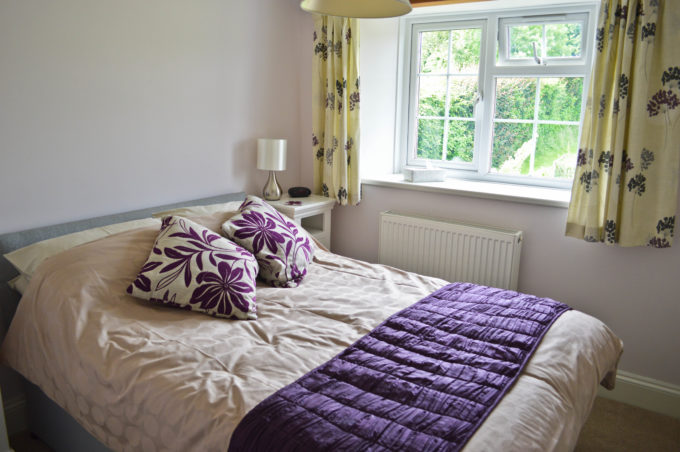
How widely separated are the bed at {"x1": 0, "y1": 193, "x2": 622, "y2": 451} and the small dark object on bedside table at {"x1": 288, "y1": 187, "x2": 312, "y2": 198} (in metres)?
1.00

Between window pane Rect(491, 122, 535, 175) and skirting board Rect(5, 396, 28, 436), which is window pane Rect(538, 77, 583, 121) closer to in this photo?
window pane Rect(491, 122, 535, 175)

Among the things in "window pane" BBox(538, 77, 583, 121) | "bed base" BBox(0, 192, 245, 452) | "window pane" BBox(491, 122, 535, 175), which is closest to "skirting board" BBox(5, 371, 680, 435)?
"window pane" BBox(491, 122, 535, 175)

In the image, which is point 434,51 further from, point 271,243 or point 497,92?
point 271,243

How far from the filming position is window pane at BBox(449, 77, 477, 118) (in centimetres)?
340

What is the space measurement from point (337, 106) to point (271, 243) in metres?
1.26

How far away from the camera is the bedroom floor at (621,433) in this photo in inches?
92.4

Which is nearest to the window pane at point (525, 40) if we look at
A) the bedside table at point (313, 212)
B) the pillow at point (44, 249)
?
the bedside table at point (313, 212)

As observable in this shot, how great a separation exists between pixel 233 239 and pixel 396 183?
1275mm

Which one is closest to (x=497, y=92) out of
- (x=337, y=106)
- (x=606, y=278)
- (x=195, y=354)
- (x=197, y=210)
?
(x=337, y=106)

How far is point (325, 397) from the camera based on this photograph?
1.51 m

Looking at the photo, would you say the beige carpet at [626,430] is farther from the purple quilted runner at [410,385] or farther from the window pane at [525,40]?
the window pane at [525,40]

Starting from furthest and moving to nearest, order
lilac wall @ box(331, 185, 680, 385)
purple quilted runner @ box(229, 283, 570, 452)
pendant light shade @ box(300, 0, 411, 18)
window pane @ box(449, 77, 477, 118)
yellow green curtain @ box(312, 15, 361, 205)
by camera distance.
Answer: window pane @ box(449, 77, 477, 118) < yellow green curtain @ box(312, 15, 361, 205) < lilac wall @ box(331, 185, 680, 385) < pendant light shade @ box(300, 0, 411, 18) < purple quilted runner @ box(229, 283, 570, 452)

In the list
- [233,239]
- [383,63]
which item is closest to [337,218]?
[383,63]

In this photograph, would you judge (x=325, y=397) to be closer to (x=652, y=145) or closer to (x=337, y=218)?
(x=652, y=145)
